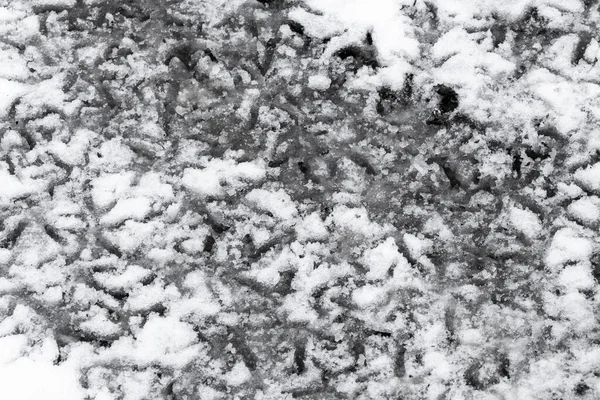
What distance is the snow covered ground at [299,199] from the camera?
1.18 meters

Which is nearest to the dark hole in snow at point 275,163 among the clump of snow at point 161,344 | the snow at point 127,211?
the snow at point 127,211

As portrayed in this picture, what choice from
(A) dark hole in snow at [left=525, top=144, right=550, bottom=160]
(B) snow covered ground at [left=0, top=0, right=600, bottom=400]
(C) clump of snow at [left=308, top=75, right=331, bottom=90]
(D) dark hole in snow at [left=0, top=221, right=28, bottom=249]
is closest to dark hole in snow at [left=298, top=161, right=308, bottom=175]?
(B) snow covered ground at [left=0, top=0, right=600, bottom=400]

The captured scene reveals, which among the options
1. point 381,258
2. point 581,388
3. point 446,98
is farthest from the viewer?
point 446,98

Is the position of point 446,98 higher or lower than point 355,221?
higher

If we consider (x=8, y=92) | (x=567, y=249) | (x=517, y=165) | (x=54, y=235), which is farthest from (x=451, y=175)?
(x=8, y=92)

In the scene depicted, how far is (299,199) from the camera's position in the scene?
1.31m

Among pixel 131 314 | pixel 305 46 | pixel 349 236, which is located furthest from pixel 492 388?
pixel 305 46

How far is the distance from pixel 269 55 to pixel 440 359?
27.5 inches

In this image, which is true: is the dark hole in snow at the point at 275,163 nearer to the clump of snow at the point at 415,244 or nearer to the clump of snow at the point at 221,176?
the clump of snow at the point at 221,176

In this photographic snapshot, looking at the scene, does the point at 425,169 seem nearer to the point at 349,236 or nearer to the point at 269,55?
the point at 349,236

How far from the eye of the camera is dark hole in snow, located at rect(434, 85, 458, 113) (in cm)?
137

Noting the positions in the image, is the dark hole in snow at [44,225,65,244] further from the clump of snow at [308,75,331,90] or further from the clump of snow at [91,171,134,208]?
the clump of snow at [308,75,331,90]

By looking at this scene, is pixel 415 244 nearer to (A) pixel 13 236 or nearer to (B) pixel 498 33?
(B) pixel 498 33

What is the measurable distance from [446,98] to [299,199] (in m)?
0.36
